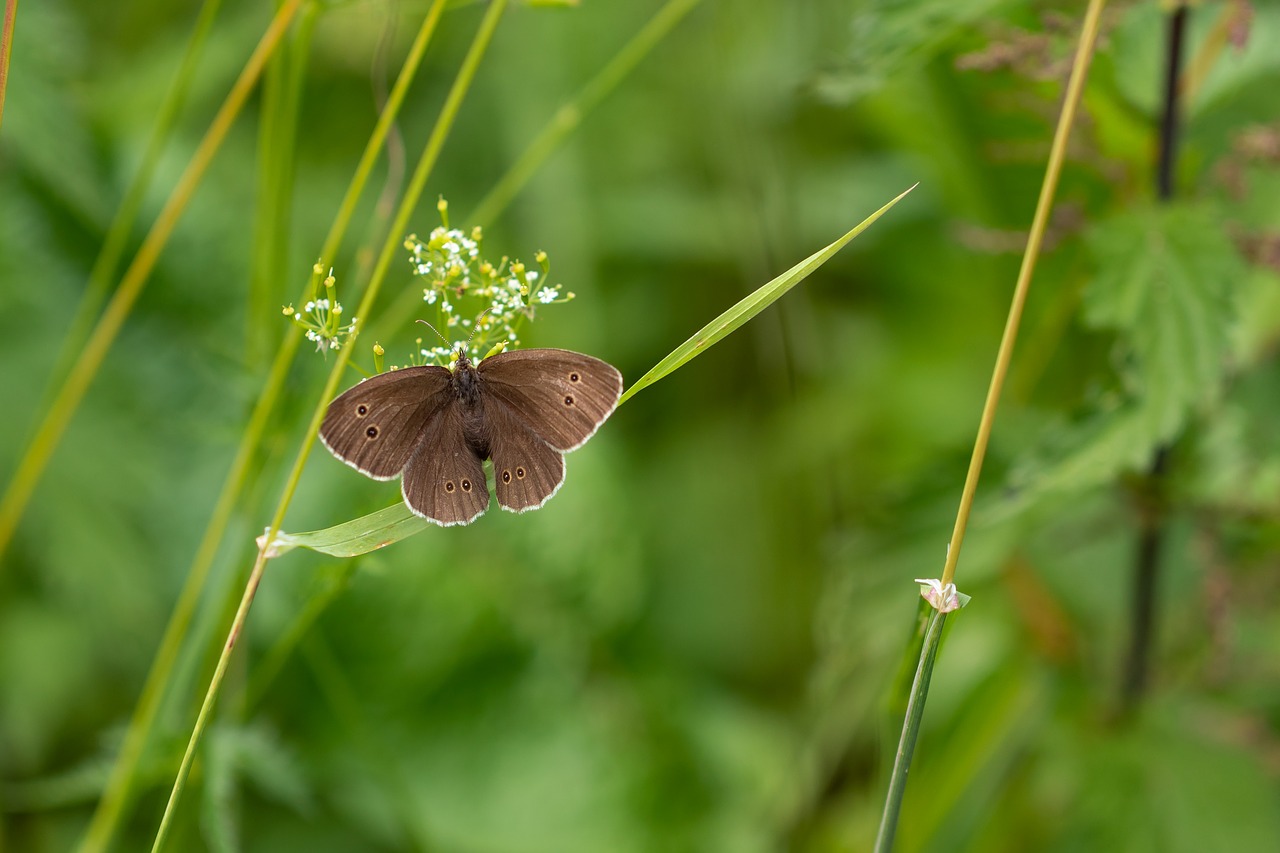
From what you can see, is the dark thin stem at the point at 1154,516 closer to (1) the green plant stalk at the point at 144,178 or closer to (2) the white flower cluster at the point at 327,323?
(2) the white flower cluster at the point at 327,323

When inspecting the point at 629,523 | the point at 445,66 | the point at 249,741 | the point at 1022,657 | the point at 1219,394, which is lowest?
the point at 249,741

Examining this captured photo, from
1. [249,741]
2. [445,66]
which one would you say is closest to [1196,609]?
[249,741]

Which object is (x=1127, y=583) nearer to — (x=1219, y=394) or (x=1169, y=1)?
(x=1219, y=394)

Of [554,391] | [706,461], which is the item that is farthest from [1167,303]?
[706,461]

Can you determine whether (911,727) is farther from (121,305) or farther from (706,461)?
(706,461)

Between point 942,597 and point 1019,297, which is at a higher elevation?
point 1019,297

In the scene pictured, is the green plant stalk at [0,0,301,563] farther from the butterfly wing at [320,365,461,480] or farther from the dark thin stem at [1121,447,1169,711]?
the dark thin stem at [1121,447,1169,711]

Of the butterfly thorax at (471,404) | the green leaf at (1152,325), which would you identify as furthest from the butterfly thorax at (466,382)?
the green leaf at (1152,325)
